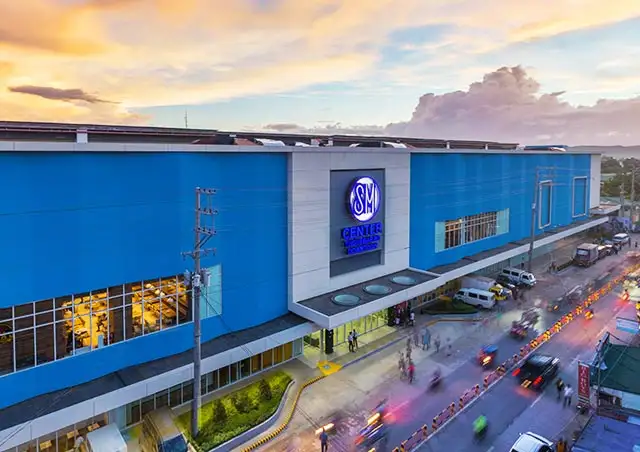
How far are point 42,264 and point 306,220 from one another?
1409cm

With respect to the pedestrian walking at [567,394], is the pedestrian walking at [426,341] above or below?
above

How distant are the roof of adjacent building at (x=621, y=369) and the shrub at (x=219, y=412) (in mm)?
17909

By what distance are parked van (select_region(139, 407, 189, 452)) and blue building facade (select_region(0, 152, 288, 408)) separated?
267 centimetres

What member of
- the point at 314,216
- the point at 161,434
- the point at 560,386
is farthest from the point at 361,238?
the point at 161,434

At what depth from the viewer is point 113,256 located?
66.2ft

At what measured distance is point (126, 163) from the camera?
66.8 feet

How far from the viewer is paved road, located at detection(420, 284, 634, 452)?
814 inches

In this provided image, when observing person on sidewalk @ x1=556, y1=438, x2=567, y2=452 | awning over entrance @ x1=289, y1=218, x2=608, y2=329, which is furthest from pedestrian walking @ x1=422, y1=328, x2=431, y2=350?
person on sidewalk @ x1=556, y1=438, x2=567, y2=452

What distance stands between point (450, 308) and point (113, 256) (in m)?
26.5

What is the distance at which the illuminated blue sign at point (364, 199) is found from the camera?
2955 centimetres

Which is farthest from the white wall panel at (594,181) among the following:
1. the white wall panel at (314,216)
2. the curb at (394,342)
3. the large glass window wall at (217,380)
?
the large glass window wall at (217,380)

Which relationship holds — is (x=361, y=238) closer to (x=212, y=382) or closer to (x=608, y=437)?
(x=212, y=382)

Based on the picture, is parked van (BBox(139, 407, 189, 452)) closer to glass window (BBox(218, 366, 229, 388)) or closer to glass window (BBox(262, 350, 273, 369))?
glass window (BBox(218, 366, 229, 388))

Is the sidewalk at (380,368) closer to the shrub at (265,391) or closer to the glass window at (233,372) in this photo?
the shrub at (265,391)
